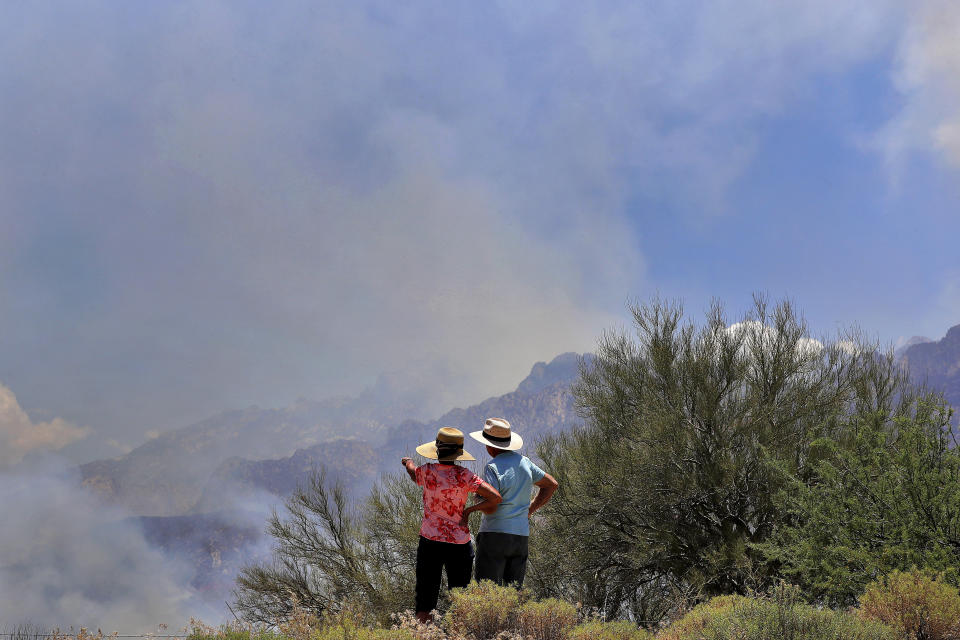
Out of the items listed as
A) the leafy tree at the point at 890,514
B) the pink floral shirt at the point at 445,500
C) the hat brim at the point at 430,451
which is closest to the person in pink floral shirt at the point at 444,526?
the pink floral shirt at the point at 445,500

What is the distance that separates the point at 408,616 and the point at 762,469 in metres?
→ 9.51

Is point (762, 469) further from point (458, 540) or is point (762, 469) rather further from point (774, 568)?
point (458, 540)

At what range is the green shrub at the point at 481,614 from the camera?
14.3 ft

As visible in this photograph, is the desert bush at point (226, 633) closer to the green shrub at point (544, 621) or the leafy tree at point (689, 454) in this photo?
the green shrub at point (544, 621)

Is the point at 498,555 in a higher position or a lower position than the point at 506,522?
lower

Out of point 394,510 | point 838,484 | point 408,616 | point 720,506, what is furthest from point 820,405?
point 408,616

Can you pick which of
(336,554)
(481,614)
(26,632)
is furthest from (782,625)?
(336,554)

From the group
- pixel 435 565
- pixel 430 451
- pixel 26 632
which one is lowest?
pixel 26 632

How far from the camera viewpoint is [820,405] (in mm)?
12922

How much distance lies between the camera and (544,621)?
4445 mm

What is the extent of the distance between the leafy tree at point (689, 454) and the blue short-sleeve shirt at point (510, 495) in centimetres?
717

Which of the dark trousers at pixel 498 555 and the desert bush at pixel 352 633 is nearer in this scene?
the desert bush at pixel 352 633

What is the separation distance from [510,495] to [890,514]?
12.0 feet

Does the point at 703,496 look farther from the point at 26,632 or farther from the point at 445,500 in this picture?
the point at 26,632
